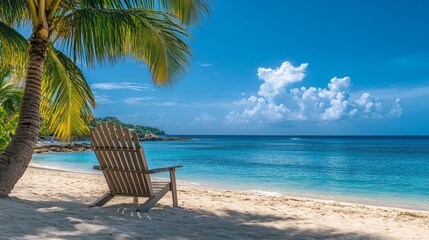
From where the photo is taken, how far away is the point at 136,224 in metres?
4.33

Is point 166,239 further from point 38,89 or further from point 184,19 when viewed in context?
point 184,19

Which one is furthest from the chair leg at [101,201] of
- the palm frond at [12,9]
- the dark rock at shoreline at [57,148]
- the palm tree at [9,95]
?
the dark rock at shoreline at [57,148]

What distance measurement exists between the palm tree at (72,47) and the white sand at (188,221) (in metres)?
1.12

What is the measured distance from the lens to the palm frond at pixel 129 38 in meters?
6.19

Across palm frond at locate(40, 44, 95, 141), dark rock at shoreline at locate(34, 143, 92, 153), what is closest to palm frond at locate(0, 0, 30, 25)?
palm frond at locate(40, 44, 95, 141)

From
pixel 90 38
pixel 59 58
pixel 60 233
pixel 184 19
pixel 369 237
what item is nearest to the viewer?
pixel 60 233

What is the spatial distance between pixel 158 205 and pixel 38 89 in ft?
7.70

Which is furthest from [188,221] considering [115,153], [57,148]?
[57,148]

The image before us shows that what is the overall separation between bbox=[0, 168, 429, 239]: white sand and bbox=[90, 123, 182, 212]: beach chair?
23cm

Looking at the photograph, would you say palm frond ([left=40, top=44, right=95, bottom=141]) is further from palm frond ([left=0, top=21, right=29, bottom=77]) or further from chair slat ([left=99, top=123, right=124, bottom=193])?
chair slat ([left=99, top=123, right=124, bottom=193])

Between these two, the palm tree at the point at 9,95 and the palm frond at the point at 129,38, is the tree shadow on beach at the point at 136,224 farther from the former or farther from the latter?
the palm tree at the point at 9,95

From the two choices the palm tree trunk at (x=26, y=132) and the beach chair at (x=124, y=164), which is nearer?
the beach chair at (x=124, y=164)

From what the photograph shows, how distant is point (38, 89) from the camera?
5898mm

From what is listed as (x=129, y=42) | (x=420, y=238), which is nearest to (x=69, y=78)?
(x=129, y=42)
